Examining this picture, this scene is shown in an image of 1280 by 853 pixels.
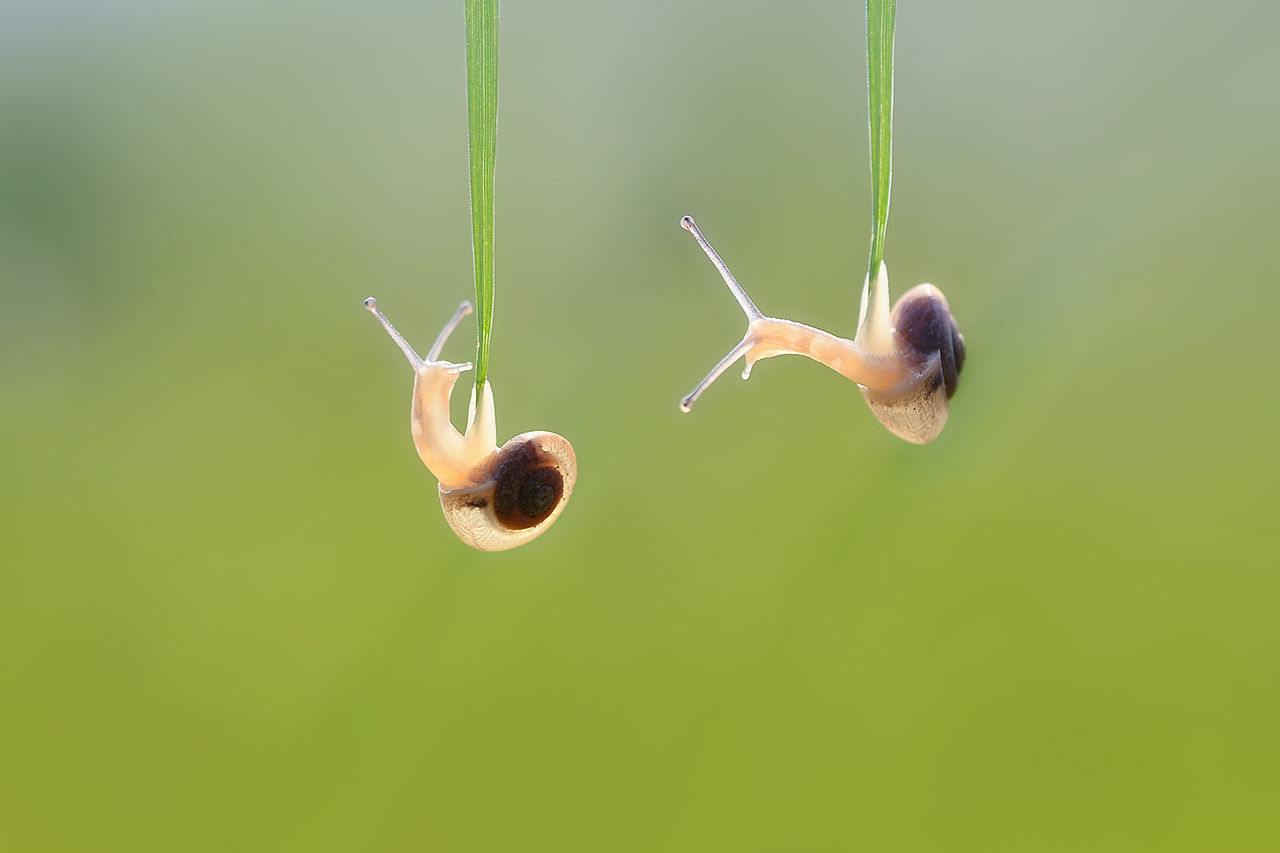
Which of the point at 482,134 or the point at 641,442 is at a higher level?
the point at 641,442

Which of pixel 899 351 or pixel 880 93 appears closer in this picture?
pixel 880 93

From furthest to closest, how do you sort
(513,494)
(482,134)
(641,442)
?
(641,442) < (513,494) < (482,134)

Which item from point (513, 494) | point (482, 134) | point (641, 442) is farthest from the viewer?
point (641, 442)

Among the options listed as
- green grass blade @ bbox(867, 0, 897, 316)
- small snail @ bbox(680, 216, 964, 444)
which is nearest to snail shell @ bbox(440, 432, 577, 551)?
small snail @ bbox(680, 216, 964, 444)

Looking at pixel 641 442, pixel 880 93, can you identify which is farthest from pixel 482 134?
pixel 641 442

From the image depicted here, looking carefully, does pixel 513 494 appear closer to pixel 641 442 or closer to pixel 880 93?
pixel 880 93

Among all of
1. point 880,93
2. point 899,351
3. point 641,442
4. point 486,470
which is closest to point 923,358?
point 899,351

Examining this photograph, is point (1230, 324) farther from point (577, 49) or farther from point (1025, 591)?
point (577, 49)

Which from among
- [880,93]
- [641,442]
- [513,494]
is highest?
[641,442]
